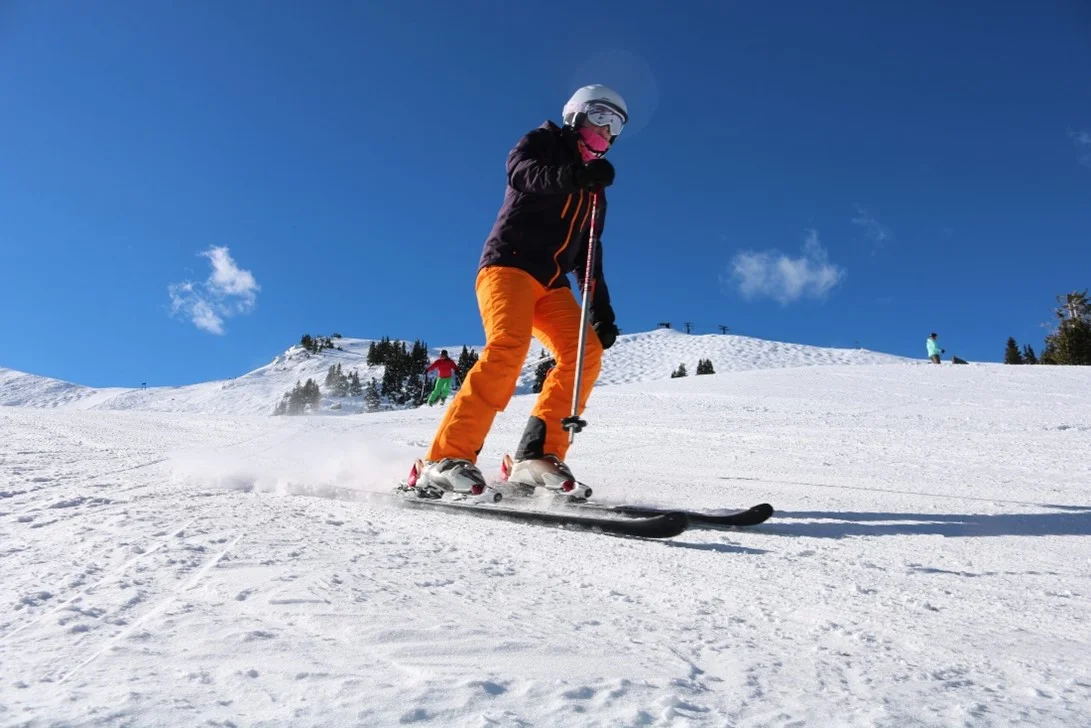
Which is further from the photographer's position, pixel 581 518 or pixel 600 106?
pixel 600 106

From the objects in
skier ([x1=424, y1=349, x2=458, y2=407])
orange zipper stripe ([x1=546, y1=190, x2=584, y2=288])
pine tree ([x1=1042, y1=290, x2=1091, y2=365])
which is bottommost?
orange zipper stripe ([x1=546, y1=190, x2=584, y2=288])

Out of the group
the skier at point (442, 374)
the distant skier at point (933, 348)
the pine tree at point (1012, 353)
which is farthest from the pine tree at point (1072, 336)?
the skier at point (442, 374)

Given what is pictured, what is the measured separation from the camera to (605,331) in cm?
388

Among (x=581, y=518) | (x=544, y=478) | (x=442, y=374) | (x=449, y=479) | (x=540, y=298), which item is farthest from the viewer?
(x=442, y=374)

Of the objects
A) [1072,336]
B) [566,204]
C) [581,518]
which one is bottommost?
[581,518]

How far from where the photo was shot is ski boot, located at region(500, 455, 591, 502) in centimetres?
299

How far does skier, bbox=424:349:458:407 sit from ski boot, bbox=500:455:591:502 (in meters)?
13.5

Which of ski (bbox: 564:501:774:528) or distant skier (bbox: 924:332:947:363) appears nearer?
ski (bbox: 564:501:774:528)

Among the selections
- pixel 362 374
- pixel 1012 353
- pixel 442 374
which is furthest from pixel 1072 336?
pixel 362 374

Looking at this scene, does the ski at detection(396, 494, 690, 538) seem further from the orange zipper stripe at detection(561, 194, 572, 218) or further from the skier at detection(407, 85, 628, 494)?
the orange zipper stripe at detection(561, 194, 572, 218)

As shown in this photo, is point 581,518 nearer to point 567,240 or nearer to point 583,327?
point 583,327

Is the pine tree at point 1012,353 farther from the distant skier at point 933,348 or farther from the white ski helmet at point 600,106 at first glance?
the white ski helmet at point 600,106

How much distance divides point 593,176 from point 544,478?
1.47 meters

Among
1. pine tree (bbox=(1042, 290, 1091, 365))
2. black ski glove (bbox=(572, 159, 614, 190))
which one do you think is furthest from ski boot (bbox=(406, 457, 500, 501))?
pine tree (bbox=(1042, 290, 1091, 365))
